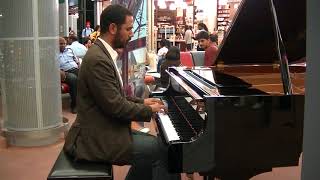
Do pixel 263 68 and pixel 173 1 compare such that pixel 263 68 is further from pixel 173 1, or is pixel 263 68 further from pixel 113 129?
pixel 173 1

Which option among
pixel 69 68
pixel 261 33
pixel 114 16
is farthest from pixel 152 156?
pixel 69 68

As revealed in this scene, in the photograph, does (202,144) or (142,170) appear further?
(142,170)

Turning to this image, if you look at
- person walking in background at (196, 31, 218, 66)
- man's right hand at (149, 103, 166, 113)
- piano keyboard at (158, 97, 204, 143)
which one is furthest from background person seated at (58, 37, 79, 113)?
man's right hand at (149, 103, 166, 113)

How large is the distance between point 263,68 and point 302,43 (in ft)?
1.71

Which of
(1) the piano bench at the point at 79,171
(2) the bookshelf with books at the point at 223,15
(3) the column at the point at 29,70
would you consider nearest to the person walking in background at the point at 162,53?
(3) the column at the point at 29,70

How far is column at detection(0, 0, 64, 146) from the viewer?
5148 mm

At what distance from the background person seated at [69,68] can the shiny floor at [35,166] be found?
2362 millimetres

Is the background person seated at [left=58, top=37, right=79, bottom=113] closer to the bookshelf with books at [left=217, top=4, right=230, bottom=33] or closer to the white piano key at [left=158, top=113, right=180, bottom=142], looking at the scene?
the white piano key at [left=158, top=113, right=180, bottom=142]

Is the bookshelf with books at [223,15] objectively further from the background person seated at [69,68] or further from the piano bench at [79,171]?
the piano bench at [79,171]

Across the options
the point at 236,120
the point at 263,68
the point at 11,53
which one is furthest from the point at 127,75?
the point at 236,120

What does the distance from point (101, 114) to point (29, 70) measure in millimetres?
2769

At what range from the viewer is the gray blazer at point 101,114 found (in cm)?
268

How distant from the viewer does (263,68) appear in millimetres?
4055

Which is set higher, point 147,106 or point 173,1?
point 173,1
